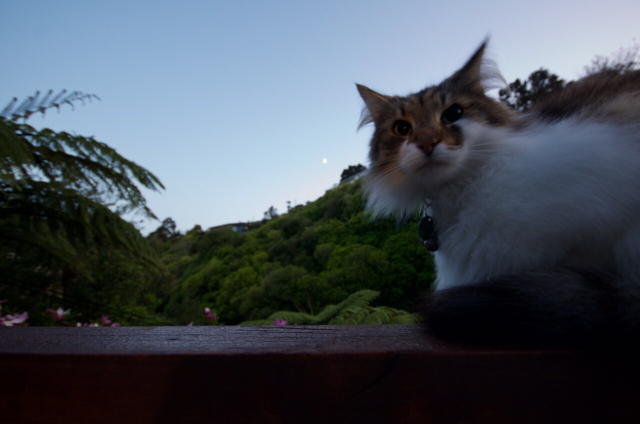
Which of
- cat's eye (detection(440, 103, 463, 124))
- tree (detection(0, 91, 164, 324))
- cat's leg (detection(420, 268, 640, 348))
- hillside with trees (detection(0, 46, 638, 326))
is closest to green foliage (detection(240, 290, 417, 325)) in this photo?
hillside with trees (detection(0, 46, 638, 326))

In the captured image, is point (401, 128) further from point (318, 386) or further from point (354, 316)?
point (354, 316)

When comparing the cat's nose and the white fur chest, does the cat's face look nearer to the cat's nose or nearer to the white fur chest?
the cat's nose

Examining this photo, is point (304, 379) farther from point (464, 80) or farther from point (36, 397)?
point (464, 80)

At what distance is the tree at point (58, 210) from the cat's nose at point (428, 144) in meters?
2.17

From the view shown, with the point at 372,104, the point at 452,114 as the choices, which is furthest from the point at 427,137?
the point at 372,104

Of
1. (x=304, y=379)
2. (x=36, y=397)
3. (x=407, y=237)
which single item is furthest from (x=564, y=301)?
(x=407, y=237)

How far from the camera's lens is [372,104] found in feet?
3.89

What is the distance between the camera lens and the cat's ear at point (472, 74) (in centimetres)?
98

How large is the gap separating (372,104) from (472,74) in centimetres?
31

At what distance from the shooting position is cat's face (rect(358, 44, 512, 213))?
79 centimetres

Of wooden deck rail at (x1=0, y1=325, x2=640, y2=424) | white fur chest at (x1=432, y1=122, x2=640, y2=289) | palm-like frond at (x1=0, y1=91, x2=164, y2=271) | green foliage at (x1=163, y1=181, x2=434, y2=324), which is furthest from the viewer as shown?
green foliage at (x1=163, y1=181, x2=434, y2=324)

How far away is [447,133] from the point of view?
2.71ft

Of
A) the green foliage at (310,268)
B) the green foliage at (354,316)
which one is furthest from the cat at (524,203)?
the green foliage at (310,268)

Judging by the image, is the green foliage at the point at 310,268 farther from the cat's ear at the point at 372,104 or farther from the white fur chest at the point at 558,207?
the white fur chest at the point at 558,207
